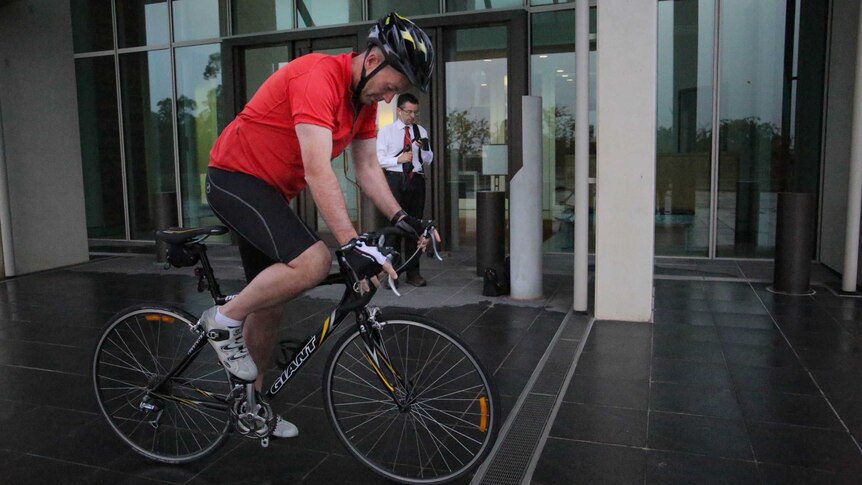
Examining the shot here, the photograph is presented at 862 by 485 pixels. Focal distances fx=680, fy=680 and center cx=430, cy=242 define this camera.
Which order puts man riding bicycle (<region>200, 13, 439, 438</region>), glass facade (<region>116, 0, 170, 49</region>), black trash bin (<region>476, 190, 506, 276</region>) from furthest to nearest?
glass facade (<region>116, 0, 170, 49</region>), black trash bin (<region>476, 190, 506, 276</region>), man riding bicycle (<region>200, 13, 439, 438</region>)

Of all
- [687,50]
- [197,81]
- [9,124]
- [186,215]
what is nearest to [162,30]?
[197,81]

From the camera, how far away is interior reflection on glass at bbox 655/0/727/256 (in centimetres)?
852

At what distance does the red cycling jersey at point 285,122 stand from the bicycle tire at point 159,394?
712 mm

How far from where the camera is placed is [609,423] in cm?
341

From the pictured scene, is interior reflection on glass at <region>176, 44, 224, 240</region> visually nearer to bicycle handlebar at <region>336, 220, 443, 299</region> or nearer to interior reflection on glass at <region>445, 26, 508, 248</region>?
interior reflection on glass at <region>445, 26, 508, 248</region>

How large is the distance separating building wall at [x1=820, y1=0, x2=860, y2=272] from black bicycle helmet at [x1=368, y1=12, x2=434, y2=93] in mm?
6433

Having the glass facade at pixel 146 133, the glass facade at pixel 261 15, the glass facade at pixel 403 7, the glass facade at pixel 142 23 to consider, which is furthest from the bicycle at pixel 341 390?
the glass facade at pixel 142 23

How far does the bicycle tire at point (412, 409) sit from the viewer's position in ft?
8.52

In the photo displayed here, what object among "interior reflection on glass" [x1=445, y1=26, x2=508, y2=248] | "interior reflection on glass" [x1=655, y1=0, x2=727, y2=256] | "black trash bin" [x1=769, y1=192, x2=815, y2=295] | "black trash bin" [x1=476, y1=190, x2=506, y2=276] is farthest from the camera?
"interior reflection on glass" [x1=445, y1=26, x2=508, y2=248]

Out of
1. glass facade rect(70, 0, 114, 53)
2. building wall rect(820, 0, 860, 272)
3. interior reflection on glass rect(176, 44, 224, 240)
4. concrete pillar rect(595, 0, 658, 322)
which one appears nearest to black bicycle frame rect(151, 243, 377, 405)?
concrete pillar rect(595, 0, 658, 322)

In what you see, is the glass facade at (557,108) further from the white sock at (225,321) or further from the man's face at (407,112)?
the white sock at (225,321)

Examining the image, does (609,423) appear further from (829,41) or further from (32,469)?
(829,41)

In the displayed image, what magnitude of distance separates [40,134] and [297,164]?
23.7ft

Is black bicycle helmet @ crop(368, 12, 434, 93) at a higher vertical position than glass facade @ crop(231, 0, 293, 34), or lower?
lower
